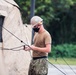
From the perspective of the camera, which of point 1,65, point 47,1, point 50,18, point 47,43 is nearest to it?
point 47,43

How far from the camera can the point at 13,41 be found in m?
10.8

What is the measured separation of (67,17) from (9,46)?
84.9 ft

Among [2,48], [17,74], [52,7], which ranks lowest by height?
[17,74]

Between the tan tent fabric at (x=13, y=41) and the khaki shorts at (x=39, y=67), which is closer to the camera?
the khaki shorts at (x=39, y=67)

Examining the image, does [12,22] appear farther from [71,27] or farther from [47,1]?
[71,27]

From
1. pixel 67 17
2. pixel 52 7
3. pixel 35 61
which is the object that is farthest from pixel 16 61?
pixel 67 17

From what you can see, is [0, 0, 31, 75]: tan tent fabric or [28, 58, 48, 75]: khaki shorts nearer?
[28, 58, 48, 75]: khaki shorts

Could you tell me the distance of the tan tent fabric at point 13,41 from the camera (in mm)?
10641

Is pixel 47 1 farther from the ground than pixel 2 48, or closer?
farther from the ground

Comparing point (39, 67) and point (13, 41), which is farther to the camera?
point (13, 41)

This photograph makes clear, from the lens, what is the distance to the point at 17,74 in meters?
10.9

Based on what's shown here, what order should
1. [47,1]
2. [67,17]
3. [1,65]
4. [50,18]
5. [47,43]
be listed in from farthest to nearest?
[67,17]
[50,18]
[47,1]
[1,65]
[47,43]

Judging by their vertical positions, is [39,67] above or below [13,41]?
below

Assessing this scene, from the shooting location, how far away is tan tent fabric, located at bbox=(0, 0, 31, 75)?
34.9 ft
